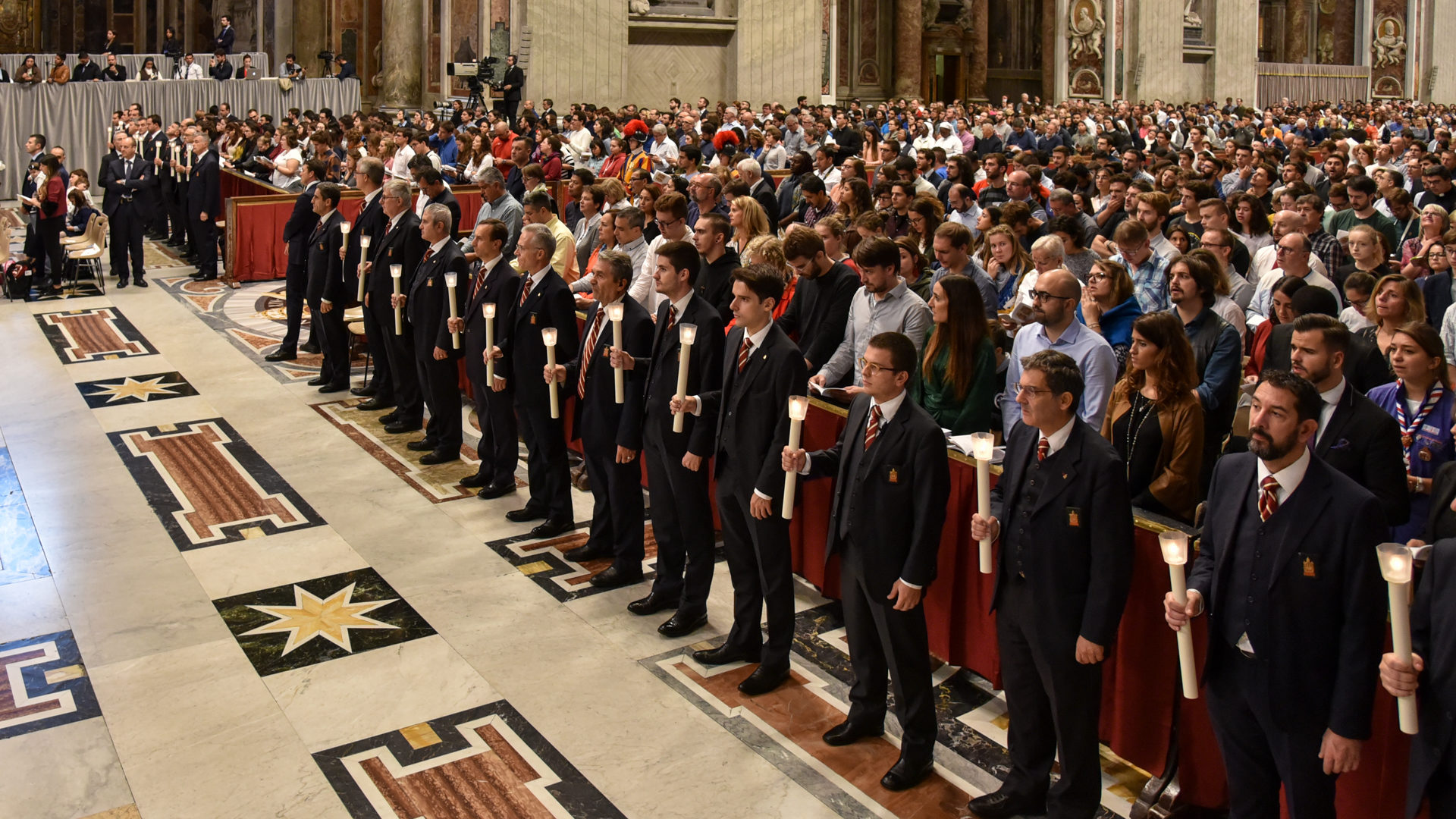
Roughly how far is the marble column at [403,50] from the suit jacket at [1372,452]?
2874cm

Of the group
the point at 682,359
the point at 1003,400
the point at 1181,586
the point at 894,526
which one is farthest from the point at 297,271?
the point at 1181,586

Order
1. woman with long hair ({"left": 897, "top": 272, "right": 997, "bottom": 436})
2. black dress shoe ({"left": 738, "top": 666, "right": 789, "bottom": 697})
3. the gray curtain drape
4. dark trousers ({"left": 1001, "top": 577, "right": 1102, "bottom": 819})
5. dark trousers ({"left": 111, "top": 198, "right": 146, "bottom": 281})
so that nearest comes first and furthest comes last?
1. dark trousers ({"left": 1001, "top": 577, "right": 1102, "bottom": 819})
2. black dress shoe ({"left": 738, "top": 666, "right": 789, "bottom": 697})
3. woman with long hair ({"left": 897, "top": 272, "right": 997, "bottom": 436})
4. dark trousers ({"left": 111, "top": 198, "right": 146, "bottom": 281})
5. the gray curtain drape

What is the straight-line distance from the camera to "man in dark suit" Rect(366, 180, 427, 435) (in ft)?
33.8

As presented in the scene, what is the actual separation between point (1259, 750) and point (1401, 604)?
1.03 m

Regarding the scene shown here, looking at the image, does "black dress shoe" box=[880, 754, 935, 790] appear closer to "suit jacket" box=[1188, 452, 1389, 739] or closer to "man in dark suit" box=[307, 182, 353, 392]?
"suit jacket" box=[1188, 452, 1389, 739]

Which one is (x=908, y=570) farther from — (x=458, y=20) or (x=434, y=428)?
(x=458, y=20)

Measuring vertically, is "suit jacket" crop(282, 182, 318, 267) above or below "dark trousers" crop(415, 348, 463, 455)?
above

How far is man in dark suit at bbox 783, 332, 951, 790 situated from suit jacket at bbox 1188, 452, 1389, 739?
1260 mm

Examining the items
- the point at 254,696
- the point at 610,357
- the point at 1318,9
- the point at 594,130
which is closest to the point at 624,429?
the point at 610,357

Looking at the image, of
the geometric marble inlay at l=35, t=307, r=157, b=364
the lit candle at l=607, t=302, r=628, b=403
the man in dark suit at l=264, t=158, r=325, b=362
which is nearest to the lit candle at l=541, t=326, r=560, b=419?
the lit candle at l=607, t=302, r=628, b=403

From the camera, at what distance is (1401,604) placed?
11.2 feet

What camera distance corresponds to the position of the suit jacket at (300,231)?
40.6ft

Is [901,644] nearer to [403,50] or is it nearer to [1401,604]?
[1401,604]

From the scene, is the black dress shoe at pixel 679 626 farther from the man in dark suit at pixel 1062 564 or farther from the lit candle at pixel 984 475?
the lit candle at pixel 984 475
